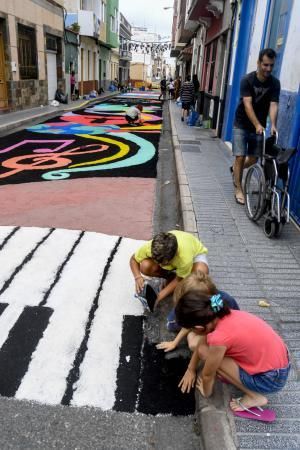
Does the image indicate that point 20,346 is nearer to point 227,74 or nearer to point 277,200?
point 277,200

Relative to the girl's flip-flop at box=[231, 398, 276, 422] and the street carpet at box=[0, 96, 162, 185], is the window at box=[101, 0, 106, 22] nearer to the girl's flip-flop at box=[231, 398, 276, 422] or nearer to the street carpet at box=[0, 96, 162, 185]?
the street carpet at box=[0, 96, 162, 185]

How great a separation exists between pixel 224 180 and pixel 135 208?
6.75 feet

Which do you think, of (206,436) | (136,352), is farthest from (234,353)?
(136,352)

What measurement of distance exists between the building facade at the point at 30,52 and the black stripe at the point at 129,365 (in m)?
14.8

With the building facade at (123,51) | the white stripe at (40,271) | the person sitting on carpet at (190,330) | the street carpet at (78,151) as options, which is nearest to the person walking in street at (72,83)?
the street carpet at (78,151)

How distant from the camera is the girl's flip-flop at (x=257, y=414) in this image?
230cm

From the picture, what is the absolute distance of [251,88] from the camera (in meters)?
5.26

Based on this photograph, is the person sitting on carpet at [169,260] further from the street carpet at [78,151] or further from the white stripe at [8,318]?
the street carpet at [78,151]

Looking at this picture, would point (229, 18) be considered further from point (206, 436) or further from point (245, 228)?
point (206, 436)

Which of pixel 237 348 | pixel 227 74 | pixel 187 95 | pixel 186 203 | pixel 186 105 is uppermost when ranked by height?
pixel 227 74

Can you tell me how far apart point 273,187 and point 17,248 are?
3080 mm

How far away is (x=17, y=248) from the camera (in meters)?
4.53

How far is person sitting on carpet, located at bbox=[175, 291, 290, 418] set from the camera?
2.16 metres

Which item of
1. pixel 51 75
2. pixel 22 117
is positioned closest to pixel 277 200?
pixel 22 117
